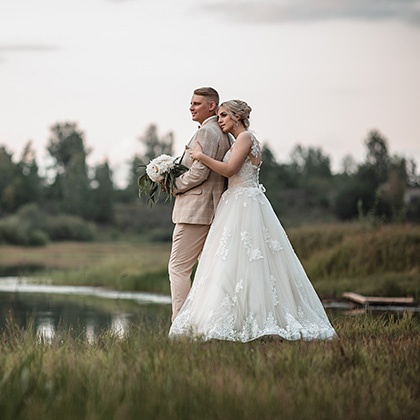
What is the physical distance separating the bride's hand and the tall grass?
1602 mm

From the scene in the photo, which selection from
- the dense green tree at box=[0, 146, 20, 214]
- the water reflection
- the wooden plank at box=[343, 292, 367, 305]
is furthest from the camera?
the dense green tree at box=[0, 146, 20, 214]

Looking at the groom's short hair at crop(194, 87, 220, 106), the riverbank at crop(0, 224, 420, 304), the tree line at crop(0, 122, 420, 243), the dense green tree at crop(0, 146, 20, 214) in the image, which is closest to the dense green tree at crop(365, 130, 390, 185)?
the tree line at crop(0, 122, 420, 243)

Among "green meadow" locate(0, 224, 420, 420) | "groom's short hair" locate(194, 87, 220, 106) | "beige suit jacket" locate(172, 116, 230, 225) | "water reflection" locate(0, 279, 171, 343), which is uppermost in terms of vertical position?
"groom's short hair" locate(194, 87, 220, 106)

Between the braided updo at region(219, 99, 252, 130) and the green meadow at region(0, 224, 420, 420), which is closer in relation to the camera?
the green meadow at region(0, 224, 420, 420)

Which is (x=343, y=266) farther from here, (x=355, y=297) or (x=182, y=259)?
(x=182, y=259)

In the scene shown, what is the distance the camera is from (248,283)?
790 centimetres

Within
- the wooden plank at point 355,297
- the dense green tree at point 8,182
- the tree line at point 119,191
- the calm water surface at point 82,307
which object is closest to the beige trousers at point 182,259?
the calm water surface at point 82,307

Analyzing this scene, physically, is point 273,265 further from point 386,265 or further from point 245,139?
point 386,265

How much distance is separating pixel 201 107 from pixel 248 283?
1.52m

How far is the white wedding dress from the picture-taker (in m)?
7.71

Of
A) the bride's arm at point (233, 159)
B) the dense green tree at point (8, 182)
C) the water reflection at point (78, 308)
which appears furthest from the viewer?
the dense green tree at point (8, 182)

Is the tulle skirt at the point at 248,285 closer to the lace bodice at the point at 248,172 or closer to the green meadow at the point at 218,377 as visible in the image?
the lace bodice at the point at 248,172

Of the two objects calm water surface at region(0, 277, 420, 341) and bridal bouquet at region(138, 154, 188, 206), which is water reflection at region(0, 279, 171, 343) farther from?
bridal bouquet at region(138, 154, 188, 206)

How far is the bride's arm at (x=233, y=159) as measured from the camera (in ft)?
26.4
